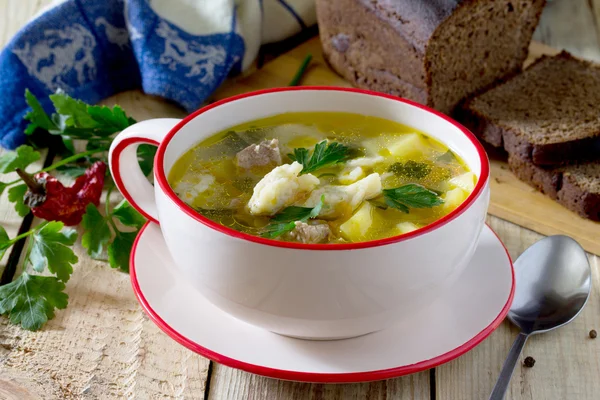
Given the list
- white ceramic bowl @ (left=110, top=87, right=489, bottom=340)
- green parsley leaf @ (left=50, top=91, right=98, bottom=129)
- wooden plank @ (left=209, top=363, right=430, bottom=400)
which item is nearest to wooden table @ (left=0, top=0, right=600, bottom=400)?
wooden plank @ (left=209, top=363, right=430, bottom=400)

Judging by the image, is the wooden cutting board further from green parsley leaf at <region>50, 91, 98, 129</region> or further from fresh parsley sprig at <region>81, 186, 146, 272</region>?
fresh parsley sprig at <region>81, 186, 146, 272</region>

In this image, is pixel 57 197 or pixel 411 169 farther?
pixel 57 197

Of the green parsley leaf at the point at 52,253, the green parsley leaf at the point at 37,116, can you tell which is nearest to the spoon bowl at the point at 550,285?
the green parsley leaf at the point at 52,253

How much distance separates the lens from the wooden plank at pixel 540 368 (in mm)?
1813

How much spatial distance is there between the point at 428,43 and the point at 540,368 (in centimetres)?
160

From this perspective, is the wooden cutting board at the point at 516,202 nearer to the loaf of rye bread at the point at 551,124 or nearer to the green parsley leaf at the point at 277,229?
the loaf of rye bread at the point at 551,124

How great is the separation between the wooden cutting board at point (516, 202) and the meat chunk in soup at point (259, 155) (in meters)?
1.01

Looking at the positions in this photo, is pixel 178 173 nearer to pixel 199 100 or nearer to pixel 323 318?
pixel 323 318

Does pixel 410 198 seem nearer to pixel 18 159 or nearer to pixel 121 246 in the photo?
pixel 121 246

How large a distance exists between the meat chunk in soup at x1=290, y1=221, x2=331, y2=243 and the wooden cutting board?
1.12m

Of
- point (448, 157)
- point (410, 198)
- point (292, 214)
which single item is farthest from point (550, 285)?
point (292, 214)

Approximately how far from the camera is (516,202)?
270 cm

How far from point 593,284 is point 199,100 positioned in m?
1.76

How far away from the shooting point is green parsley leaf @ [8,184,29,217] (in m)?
2.46
